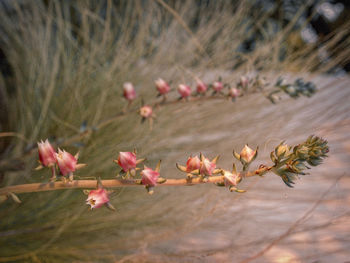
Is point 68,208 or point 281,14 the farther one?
point 281,14

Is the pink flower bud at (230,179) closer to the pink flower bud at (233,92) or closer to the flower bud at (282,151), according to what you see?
the flower bud at (282,151)

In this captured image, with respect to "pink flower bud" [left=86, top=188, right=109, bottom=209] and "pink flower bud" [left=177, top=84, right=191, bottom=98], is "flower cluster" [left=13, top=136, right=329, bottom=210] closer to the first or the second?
"pink flower bud" [left=86, top=188, right=109, bottom=209]

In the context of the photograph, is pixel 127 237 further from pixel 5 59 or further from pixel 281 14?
pixel 281 14

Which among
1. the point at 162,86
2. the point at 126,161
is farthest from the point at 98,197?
the point at 162,86

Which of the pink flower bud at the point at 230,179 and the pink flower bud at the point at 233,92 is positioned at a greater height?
the pink flower bud at the point at 233,92

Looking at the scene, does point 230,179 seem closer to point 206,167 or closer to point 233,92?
point 206,167

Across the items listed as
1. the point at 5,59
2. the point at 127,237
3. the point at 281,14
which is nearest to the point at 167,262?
the point at 127,237

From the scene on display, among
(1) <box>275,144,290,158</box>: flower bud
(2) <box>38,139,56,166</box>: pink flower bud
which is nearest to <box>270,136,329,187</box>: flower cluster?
(1) <box>275,144,290,158</box>: flower bud

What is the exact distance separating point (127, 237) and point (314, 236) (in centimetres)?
14

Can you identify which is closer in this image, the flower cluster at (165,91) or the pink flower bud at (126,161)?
the pink flower bud at (126,161)

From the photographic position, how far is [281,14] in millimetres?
595

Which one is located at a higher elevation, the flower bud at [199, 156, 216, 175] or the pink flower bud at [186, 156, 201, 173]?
the pink flower bud at [186, 156, 201, 173]

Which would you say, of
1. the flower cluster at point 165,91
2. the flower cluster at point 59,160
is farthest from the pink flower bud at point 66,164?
the flower cluster at point 165,91

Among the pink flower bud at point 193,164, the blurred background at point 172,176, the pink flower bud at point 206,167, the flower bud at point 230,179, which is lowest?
the flower bud at point 230,179
